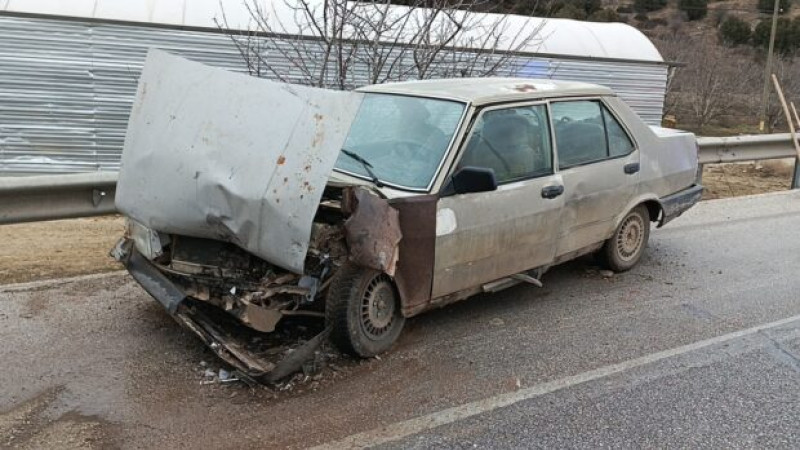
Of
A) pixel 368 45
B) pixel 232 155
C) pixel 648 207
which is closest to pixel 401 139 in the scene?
pixel 232 155

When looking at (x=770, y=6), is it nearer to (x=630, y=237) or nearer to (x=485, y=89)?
(x=630, y=237)

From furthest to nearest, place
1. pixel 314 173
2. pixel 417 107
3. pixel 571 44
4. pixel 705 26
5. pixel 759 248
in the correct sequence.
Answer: pixel 705 26 < pixel 571 44 < pixel 759 248 < pixel 417 107 < pixel 314 173

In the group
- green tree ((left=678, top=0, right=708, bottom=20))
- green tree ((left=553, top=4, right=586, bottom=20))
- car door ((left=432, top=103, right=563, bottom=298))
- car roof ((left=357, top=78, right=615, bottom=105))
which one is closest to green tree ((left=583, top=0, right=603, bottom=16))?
green tree ((left=553, top=4, right=586, bottom=20))

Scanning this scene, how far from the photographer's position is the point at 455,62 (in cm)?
895

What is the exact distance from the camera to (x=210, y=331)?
405cm

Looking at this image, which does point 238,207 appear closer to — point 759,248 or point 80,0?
point 759,248

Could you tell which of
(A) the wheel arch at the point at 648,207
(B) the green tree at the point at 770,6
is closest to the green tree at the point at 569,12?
(B) the green tree at the point at 770,6

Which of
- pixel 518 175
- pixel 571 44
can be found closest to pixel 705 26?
pixel 571 44

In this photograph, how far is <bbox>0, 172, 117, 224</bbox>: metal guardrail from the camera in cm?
555

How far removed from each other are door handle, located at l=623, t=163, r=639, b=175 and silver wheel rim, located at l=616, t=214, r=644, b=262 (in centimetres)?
41

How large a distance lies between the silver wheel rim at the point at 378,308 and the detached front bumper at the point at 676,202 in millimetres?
3029

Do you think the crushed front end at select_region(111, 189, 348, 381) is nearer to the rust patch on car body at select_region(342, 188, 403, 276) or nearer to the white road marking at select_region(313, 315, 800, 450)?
the rust patch on car body at select_region(342, 188, 403, 276)

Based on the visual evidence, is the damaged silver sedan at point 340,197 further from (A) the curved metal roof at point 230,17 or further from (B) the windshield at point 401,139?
(A) the curved metal roof at point 230,17

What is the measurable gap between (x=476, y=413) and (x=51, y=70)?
32.7 feet
